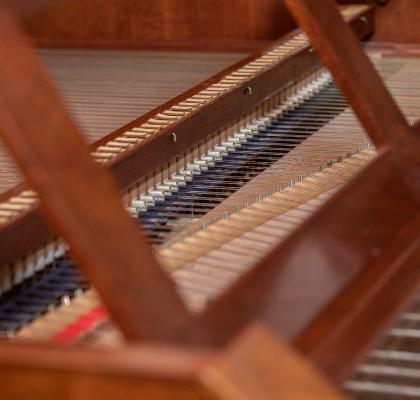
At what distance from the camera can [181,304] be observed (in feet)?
4.25

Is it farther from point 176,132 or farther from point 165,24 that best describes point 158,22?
point 176,132

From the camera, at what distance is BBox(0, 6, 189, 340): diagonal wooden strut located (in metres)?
1.25

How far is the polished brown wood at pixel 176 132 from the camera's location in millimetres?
1914

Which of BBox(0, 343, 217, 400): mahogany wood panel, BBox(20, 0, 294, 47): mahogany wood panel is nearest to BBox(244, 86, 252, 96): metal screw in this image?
BBox(20, 0, 294, 47): mahogany wood panel

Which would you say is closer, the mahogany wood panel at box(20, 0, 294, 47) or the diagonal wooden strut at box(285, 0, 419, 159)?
the diagonal wooden strut at box(285, 0, 419, 159)

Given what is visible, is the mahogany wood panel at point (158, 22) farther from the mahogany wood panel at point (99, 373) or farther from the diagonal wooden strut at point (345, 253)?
the mahogany wood panel at point (99, 373)

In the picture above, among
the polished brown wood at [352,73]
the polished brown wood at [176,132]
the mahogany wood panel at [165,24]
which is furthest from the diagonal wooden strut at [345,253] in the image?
the mahogany wood panel at [165,24]

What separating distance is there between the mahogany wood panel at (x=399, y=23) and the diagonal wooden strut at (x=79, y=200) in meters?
2.77

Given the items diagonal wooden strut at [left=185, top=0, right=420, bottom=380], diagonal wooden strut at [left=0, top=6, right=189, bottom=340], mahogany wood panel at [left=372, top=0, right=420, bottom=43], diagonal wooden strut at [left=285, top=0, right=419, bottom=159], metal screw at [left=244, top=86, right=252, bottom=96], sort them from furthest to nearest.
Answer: mahogany wood panel at [left=372, top=0, right=420, bottom=43]
metal screw at [left=244, top=86, right=252, bottom=96]
diagonal wooden strut at [left=285, top=0, right=419, bottom=159]
diagonal wooden strut at [left=185, top=0, right=420, bottom=380]
diagonal wooden strut at [left=0, top=6, right=189, bottom=340]

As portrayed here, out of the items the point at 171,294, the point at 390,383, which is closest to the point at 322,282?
the point at 390,383

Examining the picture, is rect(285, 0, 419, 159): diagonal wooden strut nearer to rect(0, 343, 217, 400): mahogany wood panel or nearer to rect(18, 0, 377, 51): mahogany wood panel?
rect(0, 343, 217, 400): mahogany wood panel

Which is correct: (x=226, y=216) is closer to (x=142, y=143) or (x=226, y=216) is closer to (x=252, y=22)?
(x=142, y=143)

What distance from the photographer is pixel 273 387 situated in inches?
45.3

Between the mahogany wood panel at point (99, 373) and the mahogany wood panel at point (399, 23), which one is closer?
the mahogany wood panel at point (99, 373)
